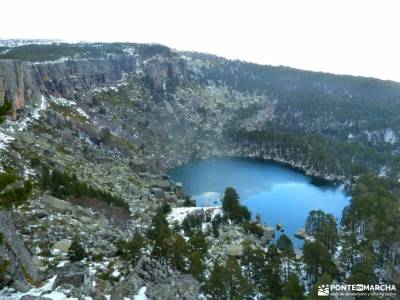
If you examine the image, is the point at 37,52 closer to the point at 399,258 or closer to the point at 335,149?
the point at 335,149

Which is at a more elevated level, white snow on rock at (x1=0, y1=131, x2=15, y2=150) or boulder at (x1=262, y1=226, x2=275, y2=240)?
white snow on rock at (x1=0, y1=131, x2=15, y2=150)

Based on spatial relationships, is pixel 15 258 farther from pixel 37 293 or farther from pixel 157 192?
pixel 157 192

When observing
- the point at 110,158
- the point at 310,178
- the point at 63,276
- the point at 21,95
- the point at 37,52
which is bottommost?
the point at 310,178

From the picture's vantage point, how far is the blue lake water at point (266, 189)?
3861 inches

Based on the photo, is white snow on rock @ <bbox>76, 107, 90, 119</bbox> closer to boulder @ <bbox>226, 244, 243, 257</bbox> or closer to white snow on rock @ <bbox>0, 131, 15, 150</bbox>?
white snow on rock @ <bbox>0, 131, 15, 150</bbox>

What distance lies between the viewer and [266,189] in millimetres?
118188

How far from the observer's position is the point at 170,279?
41.5m

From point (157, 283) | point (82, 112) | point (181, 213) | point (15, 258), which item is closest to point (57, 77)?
point (82, 112)

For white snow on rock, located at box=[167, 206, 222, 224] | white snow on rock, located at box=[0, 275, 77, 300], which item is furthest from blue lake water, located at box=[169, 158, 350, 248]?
white snow on rock, located at box=[0, 275, 77, 300]

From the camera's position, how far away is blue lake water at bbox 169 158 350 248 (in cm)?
9806

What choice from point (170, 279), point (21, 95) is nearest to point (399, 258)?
point (170, 279)

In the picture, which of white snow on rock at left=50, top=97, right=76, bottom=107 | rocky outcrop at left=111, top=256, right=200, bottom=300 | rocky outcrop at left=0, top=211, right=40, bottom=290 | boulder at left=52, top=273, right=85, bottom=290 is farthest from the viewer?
white snow on rock at left=50, top=97, right=76, bottom=107

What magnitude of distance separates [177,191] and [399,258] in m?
55.0

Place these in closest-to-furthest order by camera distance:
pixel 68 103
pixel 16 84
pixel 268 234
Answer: pixel 268 234 < pixel 16 84 < pixel 68 103
